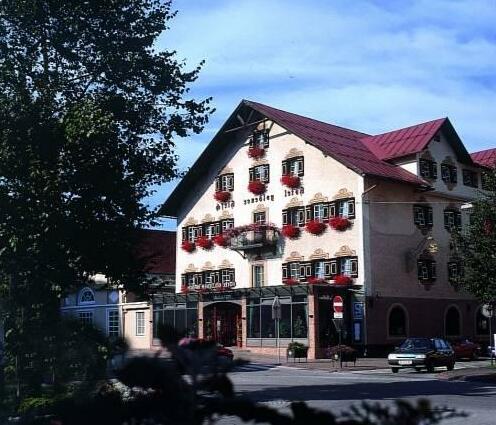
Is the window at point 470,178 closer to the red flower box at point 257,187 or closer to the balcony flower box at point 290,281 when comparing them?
the red flower box at point 257,187

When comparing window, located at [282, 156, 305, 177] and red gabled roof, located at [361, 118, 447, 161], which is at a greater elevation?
red gabled roof, located at [361, 118, 447, 161]

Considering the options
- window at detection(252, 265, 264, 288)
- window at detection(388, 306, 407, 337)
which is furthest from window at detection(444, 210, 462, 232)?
window at detection(252, 265, 264, 288)

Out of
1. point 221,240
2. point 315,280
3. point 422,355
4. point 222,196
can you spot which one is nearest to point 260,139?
point 222,196

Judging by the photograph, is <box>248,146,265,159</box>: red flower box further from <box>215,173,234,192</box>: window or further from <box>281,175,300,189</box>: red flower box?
<box>281,175,300,189</box>: red flower box

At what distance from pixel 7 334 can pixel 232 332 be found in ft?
123

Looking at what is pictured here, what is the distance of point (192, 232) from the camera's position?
51781mm

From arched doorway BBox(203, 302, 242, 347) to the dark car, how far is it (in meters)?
16.1

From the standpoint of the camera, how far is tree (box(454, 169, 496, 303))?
100.0 feet

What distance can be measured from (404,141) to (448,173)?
332 centimetres

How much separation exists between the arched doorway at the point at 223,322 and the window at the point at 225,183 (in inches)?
297

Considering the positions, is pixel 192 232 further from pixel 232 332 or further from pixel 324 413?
pixel 324 413

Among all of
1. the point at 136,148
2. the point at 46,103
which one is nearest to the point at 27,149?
the point at 46,103

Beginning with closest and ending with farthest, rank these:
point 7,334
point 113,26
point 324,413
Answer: point 324,413 < point 7,334 < point 113,26

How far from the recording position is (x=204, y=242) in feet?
164
